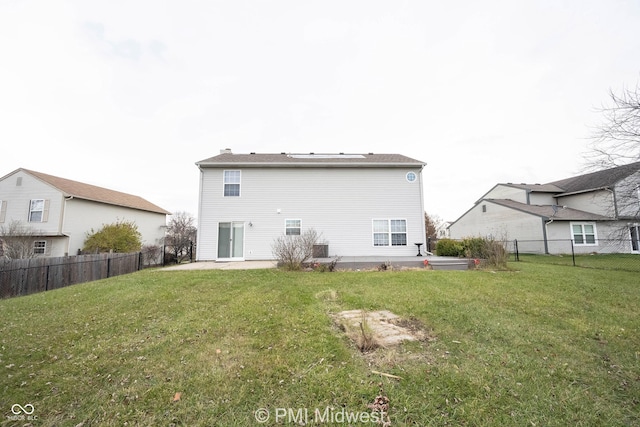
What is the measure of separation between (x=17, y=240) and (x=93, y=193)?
5128 millimetres

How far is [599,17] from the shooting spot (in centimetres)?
861

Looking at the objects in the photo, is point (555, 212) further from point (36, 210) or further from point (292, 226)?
point (36, 210)

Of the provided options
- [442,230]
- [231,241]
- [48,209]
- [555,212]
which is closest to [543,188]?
[555,212]

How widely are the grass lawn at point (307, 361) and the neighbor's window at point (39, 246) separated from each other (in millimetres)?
15653

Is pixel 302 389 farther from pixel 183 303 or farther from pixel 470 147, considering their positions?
pixel 470 147

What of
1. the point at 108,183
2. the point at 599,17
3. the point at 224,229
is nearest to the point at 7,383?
the point at 224,229

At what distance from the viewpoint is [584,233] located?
1845 centimetres

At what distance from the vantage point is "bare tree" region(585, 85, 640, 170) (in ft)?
27.3

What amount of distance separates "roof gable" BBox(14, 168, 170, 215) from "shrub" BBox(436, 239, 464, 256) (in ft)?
78.0

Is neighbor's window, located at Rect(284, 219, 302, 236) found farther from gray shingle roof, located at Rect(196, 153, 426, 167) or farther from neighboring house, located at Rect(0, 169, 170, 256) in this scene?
neighboring house, located at Rect(0, 169, 170, 256)

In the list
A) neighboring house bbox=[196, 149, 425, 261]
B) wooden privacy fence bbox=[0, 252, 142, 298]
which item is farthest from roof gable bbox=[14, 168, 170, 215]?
neighboring house bbox=[196, 149, 425, 261]

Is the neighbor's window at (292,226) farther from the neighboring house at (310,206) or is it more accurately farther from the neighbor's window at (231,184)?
the neighbor's window at (231,184)

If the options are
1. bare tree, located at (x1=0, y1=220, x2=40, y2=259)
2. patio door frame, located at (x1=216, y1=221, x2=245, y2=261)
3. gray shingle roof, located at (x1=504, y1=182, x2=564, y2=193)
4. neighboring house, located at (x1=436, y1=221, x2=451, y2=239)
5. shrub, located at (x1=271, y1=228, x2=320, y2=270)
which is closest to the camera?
shrub, located at (x1=271, y1=228, x2=320, y2=270)

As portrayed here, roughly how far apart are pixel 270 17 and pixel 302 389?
39.5 ft
